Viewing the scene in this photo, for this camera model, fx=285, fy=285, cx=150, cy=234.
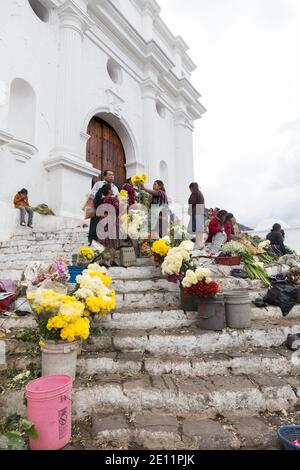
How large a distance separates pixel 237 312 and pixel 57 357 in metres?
2.20

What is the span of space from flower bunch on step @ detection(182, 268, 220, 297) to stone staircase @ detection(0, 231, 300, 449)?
0.45 meters

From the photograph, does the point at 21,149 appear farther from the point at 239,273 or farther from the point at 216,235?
the point at 239,273

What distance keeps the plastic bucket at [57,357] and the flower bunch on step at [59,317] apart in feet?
0.21

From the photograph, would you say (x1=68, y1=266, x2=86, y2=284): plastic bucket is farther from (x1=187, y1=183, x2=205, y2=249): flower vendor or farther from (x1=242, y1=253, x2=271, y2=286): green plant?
(x1=187, y1=183, x2=205, y2=249): flower vendor

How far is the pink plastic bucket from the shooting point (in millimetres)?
2090

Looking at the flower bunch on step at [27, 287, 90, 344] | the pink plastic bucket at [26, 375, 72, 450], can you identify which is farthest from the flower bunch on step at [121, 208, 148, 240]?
the pink plastic bucket at [26, 375, 72, 450]

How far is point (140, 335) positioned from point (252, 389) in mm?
1281

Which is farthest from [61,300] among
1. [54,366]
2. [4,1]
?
[4,1]

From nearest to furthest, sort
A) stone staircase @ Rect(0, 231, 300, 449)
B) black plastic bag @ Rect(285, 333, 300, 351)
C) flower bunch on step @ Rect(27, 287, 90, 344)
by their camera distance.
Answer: stone staircase @ Rect(0, 231, 300, 449), flower bunch on step @ Rect(27, 287, 90, 344), black plastic bag @ Rect(285, 333, 300, 351)

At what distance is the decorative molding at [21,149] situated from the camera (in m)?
8.47

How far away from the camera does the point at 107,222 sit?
5492 millimetres

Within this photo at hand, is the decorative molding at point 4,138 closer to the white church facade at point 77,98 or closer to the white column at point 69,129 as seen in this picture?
the white church facade at point 77,98
